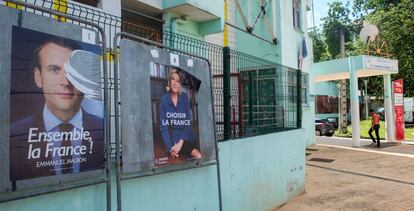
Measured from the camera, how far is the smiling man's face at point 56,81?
121 inches

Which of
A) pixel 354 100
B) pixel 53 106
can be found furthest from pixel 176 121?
pixel 354 100

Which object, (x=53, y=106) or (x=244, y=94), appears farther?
(x=244, y=94)

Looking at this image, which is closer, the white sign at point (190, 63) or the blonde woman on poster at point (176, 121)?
the blonde woman on poster at point (176, 121)

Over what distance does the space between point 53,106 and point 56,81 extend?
0.68 feet

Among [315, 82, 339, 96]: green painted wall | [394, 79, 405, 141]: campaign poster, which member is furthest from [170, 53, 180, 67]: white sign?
[315, 82, 339, 96]: green painted wall

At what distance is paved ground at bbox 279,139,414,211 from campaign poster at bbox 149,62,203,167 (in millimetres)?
3269

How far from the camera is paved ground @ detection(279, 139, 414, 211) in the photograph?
7398mm

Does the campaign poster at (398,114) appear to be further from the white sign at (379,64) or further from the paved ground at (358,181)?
the paved ground at (358,181)

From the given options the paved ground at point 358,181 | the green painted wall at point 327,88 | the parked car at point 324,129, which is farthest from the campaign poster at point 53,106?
the green painted wall at point 327,88

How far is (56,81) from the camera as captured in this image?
316 cm

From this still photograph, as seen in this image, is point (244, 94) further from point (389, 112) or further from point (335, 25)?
point (335, 25)

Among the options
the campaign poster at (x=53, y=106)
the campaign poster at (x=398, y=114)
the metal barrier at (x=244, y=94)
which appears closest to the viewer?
the campaign poster at (x=53, y=106)

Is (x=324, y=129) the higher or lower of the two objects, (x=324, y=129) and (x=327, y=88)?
the lower

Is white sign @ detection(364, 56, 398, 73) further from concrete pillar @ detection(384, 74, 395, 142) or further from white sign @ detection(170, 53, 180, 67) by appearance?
white sign @ detection(170, 53, 180, 67)
